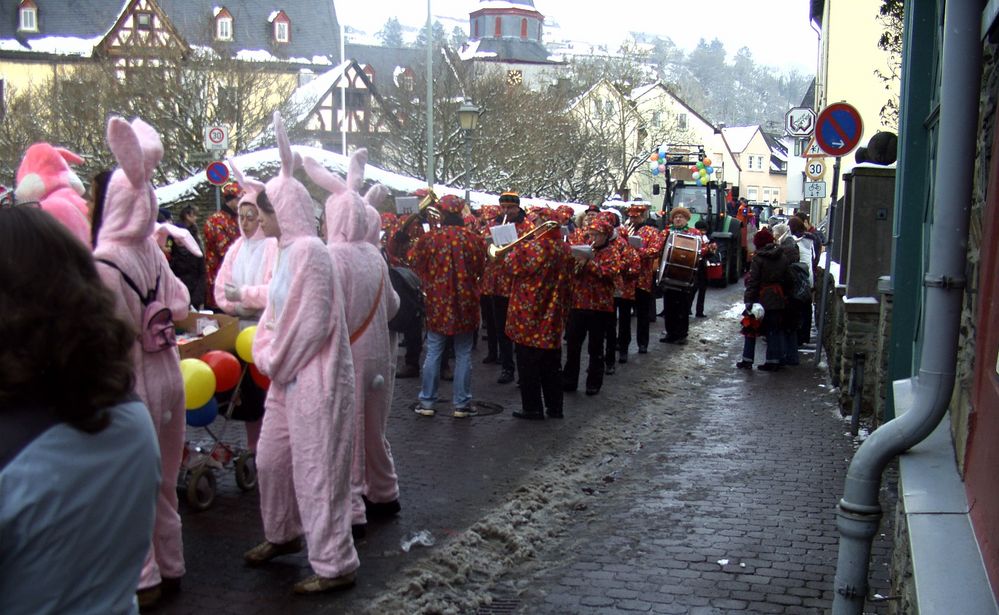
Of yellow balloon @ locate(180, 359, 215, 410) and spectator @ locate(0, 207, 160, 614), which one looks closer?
spectator @ locate(0, 207, 160, 614)

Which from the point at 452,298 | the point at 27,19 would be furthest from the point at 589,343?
the point at 27,19

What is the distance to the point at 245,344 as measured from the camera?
6777 mm

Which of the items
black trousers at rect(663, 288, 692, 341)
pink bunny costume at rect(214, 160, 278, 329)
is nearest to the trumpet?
pink bunny costume at rect(214, 160, 278, 329)

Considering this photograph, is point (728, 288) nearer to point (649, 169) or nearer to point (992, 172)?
point (992, 172)

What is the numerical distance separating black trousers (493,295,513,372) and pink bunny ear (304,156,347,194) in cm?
560

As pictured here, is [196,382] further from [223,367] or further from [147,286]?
[147,286]

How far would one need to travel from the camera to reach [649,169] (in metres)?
56.9

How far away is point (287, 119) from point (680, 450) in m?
30.9

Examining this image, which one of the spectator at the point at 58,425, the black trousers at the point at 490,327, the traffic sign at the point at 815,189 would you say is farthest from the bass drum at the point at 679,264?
the spectator at the point at 58,425

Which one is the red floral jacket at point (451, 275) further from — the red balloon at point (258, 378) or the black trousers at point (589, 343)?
the red balloon at point (258, 378)

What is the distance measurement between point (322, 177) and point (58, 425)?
13.9 ft

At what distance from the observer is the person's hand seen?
6.52 m

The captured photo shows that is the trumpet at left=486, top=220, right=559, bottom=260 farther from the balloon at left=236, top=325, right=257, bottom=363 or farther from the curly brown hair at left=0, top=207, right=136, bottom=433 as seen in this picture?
the curly brown hair at left=0, top=207, right=136, bottom=433

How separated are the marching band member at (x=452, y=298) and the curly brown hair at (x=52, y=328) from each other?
7852 millimetres
